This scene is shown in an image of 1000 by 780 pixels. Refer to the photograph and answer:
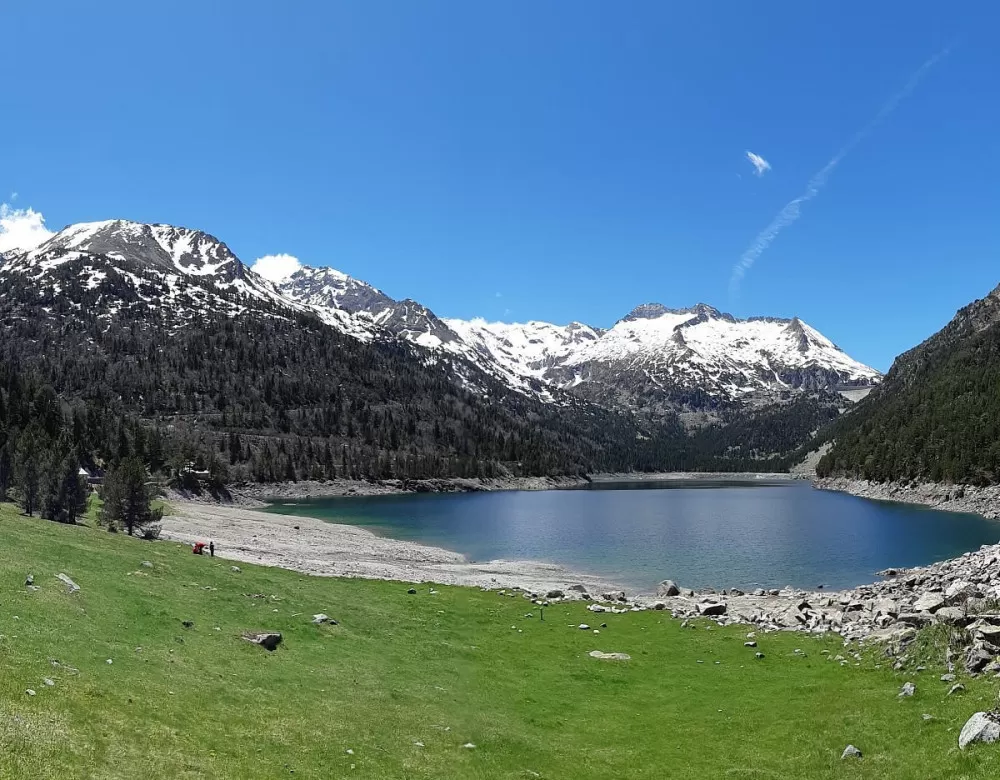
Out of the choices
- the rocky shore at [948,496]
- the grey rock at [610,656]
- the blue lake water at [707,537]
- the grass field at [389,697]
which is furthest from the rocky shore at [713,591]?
the rocky shore at [948,496]

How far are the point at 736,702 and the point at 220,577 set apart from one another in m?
31.4

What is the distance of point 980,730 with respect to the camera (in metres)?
18.0

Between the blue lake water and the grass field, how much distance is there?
3598 centimetres

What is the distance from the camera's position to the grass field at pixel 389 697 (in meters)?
17.3

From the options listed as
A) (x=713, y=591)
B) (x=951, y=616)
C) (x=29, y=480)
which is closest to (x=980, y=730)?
(x=951, y=616)

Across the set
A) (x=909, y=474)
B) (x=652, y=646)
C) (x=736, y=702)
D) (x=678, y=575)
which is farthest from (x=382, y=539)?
(x=909, y=474)

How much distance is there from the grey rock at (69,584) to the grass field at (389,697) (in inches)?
15.6

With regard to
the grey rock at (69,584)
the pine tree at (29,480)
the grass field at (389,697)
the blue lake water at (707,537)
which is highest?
the pine tree at (29,480)

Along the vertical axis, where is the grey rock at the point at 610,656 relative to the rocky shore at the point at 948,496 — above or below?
below

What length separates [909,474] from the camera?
18988cm

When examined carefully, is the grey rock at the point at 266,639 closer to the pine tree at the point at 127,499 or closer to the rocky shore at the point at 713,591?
the rocky shore at the point at 713,591

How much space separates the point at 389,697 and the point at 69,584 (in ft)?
51.5

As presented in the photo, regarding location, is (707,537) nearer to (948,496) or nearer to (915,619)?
(915,619)

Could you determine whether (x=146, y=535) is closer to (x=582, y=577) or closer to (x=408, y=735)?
(x=582, y=577)
